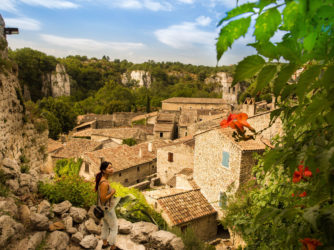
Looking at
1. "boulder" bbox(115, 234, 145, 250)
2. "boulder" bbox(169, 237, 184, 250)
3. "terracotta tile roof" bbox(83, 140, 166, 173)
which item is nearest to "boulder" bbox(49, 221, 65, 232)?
"boulder" bbox(115, 234, 145, 250)

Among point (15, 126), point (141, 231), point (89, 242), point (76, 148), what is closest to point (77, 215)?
point (89, 242)

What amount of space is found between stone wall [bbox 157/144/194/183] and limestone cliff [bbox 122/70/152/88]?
91.6 metres

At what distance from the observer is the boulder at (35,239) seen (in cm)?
467

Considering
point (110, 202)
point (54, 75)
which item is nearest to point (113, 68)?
point (54, 75)

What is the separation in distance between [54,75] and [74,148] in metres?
54.7

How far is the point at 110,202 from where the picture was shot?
518 cm

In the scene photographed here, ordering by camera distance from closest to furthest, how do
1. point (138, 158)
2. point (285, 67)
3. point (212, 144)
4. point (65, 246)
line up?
1. point (285, 67)
2. point (65, 246)
3. point (212, 144)
4. point (138, 158)

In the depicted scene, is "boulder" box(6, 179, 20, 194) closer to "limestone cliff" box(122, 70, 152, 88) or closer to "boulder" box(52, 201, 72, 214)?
"boulder" box(52, 201, 72, 214)

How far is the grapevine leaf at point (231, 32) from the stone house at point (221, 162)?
10794 millimetres

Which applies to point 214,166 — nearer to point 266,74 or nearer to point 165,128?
point 266,74

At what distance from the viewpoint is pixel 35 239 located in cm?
480

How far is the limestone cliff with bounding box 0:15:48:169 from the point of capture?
7.40m

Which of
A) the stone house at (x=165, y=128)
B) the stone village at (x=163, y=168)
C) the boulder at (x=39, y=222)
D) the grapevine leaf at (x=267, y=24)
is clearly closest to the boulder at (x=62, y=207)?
the stone village at (x=163, y=168)

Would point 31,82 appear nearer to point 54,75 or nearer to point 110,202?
point 54,75
